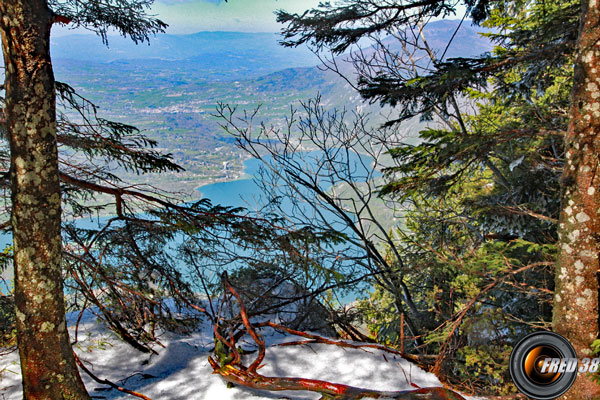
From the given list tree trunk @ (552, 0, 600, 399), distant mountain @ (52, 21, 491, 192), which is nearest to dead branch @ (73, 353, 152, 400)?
tree trunk @ (552, 0, 600, 399)

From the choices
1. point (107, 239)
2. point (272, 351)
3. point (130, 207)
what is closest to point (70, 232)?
point (107, 239)

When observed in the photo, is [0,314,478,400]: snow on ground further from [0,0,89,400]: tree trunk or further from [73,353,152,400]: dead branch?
[0,0,89,400]: tree trunk

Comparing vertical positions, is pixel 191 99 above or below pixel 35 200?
above

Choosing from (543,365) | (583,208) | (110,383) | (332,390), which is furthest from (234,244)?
(583,208)

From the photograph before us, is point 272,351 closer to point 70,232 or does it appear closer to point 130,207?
point 130,207
